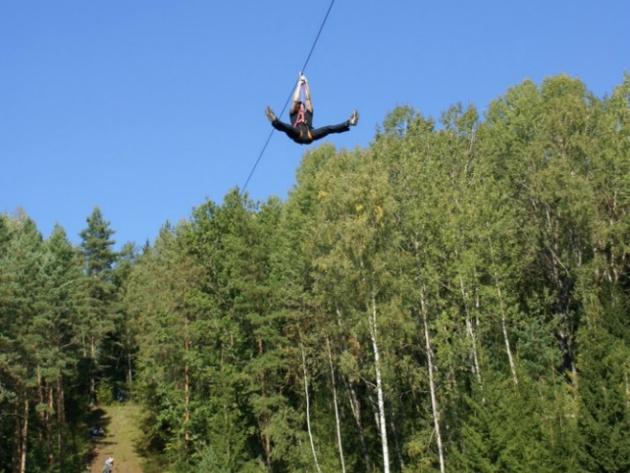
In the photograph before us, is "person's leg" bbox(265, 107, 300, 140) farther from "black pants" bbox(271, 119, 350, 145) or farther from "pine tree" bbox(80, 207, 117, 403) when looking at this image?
"pine tree" bbox(80, 207, 117, 403)

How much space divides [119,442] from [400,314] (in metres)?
32.7

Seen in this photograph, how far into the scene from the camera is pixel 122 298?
67062 millimetres

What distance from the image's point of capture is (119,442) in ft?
177

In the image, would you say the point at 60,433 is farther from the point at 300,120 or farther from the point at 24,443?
the point at 300,120

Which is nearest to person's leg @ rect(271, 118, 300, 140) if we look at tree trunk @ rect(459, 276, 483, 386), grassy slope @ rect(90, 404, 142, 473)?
tree trunk @ rect(459, 276, 483, 386)

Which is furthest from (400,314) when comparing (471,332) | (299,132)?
(299,132)

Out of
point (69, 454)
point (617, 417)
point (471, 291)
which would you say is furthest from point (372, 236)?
point (69, 454)

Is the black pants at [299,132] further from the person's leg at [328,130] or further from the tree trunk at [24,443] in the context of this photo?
the tree trunk at [24,443]

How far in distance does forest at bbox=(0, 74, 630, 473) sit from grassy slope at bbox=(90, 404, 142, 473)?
2.57 m

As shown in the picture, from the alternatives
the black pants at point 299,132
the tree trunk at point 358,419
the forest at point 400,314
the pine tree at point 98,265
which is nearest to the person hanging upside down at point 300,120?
the black pants at point 299,132

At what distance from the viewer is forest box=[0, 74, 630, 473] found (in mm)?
26500

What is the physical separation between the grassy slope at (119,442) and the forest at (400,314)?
8.44 feet

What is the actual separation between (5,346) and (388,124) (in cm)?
2546

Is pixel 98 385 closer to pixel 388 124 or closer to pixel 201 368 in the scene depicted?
pixel 201 368
